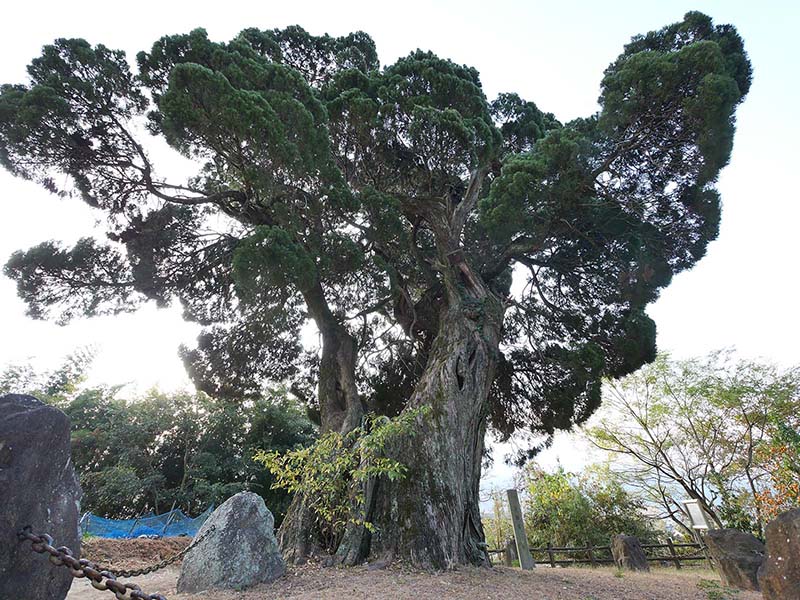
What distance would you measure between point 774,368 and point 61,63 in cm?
1648

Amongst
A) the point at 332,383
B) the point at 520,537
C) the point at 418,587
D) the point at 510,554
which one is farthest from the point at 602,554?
the point at 418,587

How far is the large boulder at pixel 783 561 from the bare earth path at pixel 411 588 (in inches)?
53.8

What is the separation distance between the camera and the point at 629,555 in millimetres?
7477

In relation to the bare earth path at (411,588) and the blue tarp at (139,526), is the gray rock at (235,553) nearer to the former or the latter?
the bare earth path at (411,588)

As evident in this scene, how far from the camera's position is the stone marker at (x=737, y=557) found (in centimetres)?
553

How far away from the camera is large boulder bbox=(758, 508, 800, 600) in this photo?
3.03m

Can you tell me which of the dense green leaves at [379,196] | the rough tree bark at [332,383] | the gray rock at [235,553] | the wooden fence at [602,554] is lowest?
the wooden fence at [602,554]

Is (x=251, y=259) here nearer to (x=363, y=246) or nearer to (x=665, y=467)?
(x=363, y=246)

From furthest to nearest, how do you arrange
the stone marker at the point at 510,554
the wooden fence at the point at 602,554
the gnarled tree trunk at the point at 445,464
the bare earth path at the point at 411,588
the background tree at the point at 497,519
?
the background tree at the point at 497,519, the wooden fence at the point at 602,554, the stone marker at the point at 510,554, the gnarled tree trunk at the point at 445,464, the bare earth path at the point at 411,588

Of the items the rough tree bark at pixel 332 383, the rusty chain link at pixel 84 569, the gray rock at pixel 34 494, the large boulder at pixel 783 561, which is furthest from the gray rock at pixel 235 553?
the large boulder at pixel 783 561

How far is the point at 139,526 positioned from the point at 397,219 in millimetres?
9872

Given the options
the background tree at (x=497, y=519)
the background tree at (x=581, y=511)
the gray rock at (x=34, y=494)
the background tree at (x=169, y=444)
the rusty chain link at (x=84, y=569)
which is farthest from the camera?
the background tree at (x=497, y=519)

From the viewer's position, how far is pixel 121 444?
1440cm

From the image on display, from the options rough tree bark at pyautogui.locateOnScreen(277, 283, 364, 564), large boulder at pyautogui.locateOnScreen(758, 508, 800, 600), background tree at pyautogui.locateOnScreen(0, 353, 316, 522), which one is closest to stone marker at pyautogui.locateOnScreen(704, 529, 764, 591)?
large boulder at pyautogui.locateOnScreen(758, 508, 800, 600)
